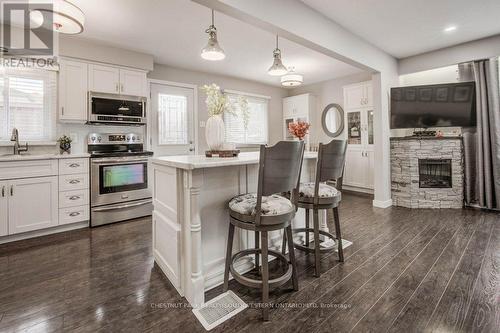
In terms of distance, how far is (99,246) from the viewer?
8.80 feet

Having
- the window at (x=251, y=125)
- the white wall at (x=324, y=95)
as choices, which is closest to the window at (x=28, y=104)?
the window at (x=251, y=125)

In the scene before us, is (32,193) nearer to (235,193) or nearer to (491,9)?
(235,193)

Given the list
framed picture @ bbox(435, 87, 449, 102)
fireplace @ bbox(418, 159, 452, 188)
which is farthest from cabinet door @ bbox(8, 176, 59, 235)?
framed picture @ bbox(435, 87, 449, 102)

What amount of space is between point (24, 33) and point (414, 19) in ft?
16.3

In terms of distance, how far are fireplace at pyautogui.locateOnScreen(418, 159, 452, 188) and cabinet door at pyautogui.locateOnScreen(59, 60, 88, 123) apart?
5409 millimetres

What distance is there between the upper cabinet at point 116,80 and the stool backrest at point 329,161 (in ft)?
10.6

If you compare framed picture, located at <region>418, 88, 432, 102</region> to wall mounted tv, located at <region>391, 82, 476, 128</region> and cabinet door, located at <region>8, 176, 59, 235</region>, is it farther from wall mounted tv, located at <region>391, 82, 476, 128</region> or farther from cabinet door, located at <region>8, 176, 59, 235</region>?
cabinet door, located at <region>8, 176, 59, 235</region>

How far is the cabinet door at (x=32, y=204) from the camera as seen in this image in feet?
9.25

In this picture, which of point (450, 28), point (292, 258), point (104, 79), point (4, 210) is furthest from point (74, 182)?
point (450, 28)

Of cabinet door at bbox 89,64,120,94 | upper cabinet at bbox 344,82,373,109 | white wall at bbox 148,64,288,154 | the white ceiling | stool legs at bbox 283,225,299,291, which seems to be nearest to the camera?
stool legs at bbox 283,225,299,291

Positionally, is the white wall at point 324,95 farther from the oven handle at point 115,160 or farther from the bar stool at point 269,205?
the bar stool at point 269,205

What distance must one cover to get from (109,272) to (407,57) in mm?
5495

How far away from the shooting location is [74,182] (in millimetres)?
3242

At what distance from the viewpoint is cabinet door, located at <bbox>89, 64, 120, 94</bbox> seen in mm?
3523
